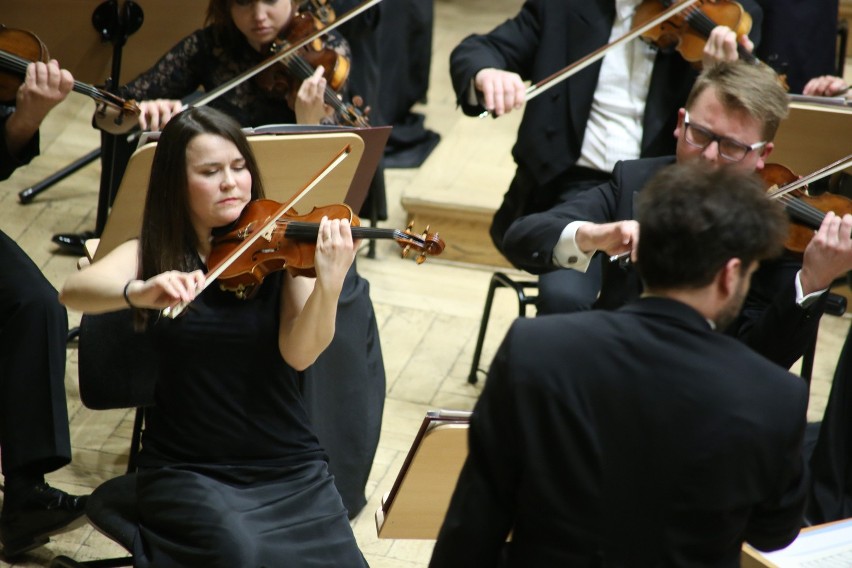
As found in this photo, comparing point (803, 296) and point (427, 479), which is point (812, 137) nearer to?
point (803, 296)

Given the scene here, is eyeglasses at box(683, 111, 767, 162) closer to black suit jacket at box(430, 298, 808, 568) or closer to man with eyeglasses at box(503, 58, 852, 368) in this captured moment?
man with eyeglasses at box(503, 58, 852, 368)

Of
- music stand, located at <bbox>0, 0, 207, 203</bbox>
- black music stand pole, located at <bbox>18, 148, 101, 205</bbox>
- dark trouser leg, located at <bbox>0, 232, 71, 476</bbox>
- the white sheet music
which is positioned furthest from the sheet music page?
black music stand pole, located at <bbox>18, 148, 101, 205</bbox>

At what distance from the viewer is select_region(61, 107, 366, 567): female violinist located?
2066 millimetres

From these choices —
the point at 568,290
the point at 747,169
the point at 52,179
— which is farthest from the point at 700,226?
the point at 52,179

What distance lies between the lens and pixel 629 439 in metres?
1.40

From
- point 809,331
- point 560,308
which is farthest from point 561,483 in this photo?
point 560,308

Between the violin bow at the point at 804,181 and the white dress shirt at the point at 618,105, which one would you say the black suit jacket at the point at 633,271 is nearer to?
the violin bow at the point at 804,181

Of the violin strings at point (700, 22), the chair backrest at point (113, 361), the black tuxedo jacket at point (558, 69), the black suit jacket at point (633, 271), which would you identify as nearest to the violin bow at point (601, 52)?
the violin strings at point (700, 22)

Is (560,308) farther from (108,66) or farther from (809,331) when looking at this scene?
(108,66)

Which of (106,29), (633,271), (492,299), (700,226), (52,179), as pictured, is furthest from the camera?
(52,179)

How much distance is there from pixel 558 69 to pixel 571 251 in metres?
0.81

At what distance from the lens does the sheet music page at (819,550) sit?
6.46 feet

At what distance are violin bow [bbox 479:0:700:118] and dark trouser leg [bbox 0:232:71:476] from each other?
3.67 ft

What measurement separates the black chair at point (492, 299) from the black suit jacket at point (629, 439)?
154 cm
